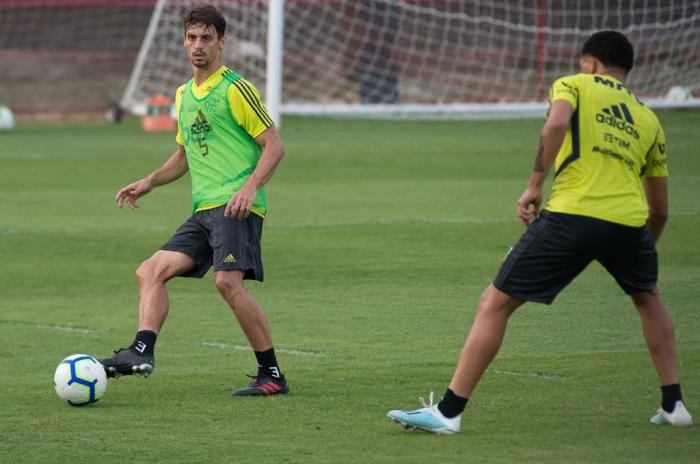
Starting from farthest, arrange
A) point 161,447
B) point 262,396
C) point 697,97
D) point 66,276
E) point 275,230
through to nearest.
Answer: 1. point 697,97
2. point 275,230
3. point 66,276
4. point 262,396
5. point 161,447

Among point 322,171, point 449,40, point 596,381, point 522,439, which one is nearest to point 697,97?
point 449,40

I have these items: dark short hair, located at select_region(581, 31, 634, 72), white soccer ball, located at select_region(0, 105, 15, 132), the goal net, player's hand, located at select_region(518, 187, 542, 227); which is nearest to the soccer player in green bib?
player's hand, located at select_region(518, 187, 542, 227)

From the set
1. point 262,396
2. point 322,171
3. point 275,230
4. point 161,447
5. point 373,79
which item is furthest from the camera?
point 373,79

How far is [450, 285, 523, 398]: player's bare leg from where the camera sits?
654 cm

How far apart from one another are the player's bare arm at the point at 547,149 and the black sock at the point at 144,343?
2.26 meters

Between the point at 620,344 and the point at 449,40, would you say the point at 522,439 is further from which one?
the point at 449,40

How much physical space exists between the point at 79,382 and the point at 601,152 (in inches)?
112

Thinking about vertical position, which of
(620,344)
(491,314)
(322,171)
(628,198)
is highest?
(628,198)

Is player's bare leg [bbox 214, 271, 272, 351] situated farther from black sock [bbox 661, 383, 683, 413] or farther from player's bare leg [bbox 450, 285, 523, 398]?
black sock [bbox 661, 383, 683, 413]

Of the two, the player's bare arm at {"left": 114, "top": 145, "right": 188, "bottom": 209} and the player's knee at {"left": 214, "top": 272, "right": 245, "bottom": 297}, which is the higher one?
the player's bare arm at {"left": 114, "top": 145, "right": 188, "bottom": 209}

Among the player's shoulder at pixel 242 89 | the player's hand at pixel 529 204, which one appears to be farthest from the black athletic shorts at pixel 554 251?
the player's shoulder at pixel 242 89

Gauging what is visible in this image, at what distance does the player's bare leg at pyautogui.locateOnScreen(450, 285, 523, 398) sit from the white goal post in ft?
54.3

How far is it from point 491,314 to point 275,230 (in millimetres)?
8588

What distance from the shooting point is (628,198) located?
660 cm
